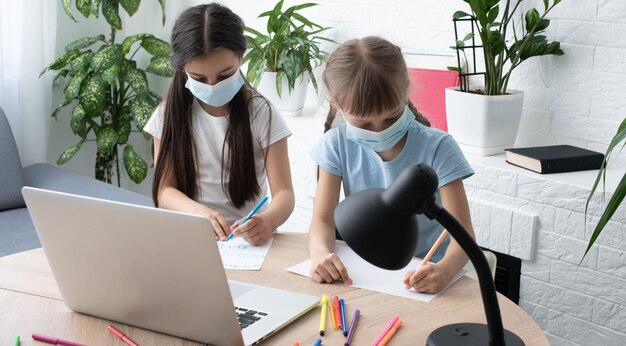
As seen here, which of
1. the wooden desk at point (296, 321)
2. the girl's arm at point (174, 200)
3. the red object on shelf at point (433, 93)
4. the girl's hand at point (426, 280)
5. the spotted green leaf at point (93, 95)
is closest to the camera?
the wooden desk at point (296, 321)

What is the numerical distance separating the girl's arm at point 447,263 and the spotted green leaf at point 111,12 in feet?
6.47

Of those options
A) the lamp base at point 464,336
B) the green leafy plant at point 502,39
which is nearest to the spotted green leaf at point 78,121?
the green leafy plant at point 502,39

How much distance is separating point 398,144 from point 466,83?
0.95 meters

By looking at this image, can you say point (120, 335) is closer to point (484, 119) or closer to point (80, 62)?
point (484, 119)

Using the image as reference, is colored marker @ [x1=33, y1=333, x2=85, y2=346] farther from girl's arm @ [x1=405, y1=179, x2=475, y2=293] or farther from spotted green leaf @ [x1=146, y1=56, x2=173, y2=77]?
spotted green leaf @ [x1=146, y1=56, x2=173, y2=77]

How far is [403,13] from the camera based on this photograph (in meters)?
3.00

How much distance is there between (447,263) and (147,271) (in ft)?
1.85

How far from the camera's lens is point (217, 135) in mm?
2145

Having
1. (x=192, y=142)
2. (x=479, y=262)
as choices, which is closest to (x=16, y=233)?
(x=192, y=142)

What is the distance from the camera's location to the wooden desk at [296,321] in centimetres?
130

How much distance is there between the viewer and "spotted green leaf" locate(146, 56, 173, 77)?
3.29 metres

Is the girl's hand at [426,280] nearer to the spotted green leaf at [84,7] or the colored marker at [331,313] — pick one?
the colored marker at [331,313]

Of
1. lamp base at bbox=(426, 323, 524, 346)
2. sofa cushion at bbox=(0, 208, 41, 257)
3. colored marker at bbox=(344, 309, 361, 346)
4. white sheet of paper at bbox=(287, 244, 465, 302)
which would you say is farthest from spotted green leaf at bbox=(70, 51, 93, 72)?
Answer: lamp base at bbox=(426, 323, 524, 346)

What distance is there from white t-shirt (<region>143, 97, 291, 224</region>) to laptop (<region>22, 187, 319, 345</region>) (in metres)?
0.75
